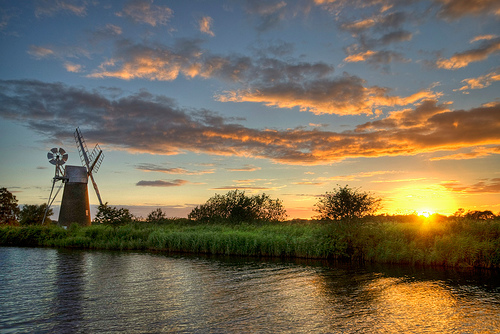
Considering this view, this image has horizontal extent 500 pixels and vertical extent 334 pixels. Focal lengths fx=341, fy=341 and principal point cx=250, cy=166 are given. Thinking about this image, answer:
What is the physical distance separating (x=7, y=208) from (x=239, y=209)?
49.1 metres

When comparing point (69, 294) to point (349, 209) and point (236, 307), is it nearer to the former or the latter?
point (236, 307)

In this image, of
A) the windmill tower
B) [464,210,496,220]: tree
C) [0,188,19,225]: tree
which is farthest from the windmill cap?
[464,210,496,220]: tree

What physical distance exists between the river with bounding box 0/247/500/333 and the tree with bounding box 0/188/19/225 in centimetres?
5709

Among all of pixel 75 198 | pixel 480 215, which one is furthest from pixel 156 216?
pixel 480 215

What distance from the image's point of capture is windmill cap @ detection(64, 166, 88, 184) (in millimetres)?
50344

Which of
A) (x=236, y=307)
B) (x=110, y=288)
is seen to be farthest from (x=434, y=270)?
(x=110, y=288)

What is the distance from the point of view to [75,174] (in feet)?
167

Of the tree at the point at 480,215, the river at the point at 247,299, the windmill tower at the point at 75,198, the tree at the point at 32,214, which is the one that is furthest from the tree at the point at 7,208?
the tree at the point at 480,215

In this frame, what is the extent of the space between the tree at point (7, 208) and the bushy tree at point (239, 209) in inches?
1566

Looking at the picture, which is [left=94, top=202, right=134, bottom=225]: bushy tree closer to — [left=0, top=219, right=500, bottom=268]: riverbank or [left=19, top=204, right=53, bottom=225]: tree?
[left=0, top=219, right=500, bottom=268]: riverbank

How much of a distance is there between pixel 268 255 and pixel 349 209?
50.8 ft

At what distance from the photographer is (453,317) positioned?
36.8 feet

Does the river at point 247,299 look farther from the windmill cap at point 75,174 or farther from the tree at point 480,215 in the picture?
the windmill cap at point 75,174

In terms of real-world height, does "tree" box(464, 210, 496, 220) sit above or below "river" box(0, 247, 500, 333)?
above
